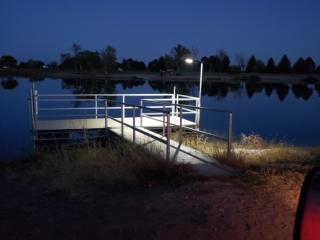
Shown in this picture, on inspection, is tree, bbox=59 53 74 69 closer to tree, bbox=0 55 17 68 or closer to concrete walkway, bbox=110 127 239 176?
tree, bbox=0 55 17 68

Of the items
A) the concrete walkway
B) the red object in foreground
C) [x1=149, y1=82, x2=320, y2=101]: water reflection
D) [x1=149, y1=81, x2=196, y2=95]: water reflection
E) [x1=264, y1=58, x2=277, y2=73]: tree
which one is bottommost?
[x1=149, y1=82, x2=320, y2=101]: water reflection

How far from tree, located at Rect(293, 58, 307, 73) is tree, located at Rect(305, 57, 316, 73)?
2.99 ft

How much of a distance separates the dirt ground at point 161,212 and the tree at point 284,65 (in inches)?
4793

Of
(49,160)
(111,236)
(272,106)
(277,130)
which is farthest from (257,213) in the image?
(272,106)

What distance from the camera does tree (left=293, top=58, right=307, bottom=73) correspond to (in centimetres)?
11912

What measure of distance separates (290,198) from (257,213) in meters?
0.80

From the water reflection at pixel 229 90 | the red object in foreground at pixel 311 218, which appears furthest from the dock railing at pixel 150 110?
the water reflection at pixel 229 90

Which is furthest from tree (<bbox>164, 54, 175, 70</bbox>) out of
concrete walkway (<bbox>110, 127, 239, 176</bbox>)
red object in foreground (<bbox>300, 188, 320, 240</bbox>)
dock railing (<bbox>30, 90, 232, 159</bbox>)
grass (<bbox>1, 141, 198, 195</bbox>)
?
red object in foreground (<bbox>300, 188, 320, 240</bbox>)

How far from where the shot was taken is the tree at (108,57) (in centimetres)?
12725

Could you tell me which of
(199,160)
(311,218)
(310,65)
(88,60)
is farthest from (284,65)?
(311,218)

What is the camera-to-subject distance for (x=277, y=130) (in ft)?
115

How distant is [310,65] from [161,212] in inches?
4901

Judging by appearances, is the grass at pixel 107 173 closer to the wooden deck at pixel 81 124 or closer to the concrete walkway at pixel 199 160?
the concrete walkway at pixel 199 160

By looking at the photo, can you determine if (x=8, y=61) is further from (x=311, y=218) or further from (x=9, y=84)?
(x=311, y=218)
